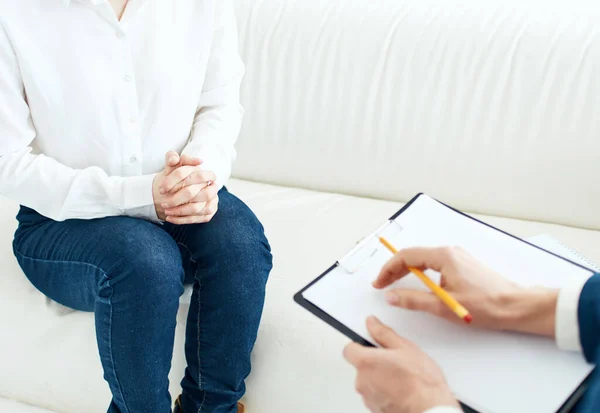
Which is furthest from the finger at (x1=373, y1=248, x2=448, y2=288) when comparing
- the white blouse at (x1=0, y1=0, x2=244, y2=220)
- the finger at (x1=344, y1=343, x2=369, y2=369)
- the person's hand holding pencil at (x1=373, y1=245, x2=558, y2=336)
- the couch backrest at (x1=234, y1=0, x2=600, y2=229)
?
the couch backrest at (x1=234, y1=0, x2=600, y2=229)

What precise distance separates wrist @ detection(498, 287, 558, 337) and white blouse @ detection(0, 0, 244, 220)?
0.55 m

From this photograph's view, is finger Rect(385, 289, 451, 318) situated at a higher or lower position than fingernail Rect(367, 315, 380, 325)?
higher

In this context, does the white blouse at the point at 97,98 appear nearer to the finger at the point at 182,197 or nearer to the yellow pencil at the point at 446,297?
the finger at the point at 182,197

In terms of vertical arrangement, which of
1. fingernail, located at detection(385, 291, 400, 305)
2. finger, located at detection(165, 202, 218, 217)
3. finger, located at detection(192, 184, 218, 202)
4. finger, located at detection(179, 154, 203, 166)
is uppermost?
fingernail, located at detection(385, 291, 400, 305)

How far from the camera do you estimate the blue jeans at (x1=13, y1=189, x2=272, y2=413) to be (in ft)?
2.99

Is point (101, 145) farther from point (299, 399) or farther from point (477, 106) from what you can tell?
point (477, 106)

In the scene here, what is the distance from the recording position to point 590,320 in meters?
0.65

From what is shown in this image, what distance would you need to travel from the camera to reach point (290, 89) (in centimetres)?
138

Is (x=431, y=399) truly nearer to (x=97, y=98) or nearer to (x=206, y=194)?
(x=206, y=194)

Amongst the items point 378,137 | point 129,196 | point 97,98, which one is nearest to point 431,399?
point 129,196

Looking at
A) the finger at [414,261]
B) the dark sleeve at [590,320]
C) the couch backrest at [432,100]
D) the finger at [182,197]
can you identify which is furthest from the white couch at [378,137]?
the dark sleeve at [590,320]

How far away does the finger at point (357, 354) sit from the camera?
66cm

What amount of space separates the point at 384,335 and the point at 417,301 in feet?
0.18

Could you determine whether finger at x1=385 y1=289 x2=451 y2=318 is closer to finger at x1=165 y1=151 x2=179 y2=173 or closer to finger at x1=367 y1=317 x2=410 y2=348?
finger at x1=367 y1=317 x2=410 y2=348
